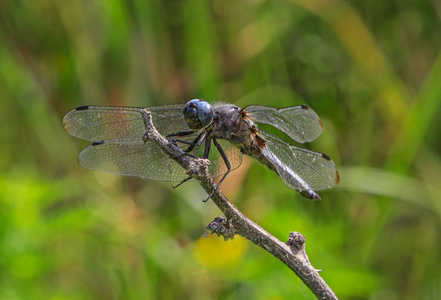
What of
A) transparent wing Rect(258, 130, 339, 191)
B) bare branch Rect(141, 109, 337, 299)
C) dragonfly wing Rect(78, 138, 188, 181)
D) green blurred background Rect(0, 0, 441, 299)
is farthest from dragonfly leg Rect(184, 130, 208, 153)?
green blurred background Rect(0, 0, 441, 299)

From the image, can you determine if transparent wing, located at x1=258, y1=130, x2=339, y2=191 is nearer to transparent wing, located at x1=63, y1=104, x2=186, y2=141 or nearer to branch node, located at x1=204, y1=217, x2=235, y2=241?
transparent wing, located at x1=63, y1=104, x2=186, y2=141

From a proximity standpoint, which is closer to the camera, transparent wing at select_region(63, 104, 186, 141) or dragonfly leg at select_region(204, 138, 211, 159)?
dragonfly leg at select_region(204, 138, 211, 159)

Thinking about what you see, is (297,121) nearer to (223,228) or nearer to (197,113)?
(197,113)

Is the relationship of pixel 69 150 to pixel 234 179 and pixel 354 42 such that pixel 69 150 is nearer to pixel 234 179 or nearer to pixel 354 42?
pixel 234 179

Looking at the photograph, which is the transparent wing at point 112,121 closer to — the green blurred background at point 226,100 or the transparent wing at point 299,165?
the transparent wing at point 299,165

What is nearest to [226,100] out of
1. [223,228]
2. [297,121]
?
[297,121]

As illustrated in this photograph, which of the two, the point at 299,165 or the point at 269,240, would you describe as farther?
the point at 299,165

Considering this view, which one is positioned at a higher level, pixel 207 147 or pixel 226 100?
pixel 207 147

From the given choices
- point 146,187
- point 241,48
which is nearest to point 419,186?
point 241,48
